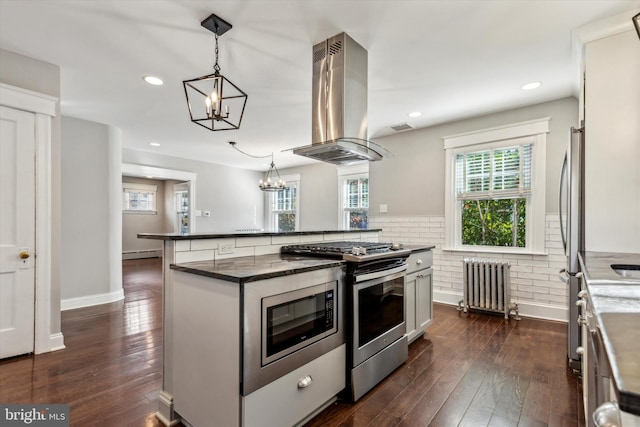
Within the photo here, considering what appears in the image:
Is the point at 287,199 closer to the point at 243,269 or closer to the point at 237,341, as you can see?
the point at 243,269

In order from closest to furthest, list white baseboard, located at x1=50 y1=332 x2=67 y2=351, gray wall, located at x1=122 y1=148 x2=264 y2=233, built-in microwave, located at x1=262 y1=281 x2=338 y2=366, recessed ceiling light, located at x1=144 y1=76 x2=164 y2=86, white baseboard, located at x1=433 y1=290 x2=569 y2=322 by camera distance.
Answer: built-in microwave, located at x1=262 y1=281 x2=338 y2=366 → white baseboard, located at x1=50 y1=332 x2=67 y2=351 → recessed ceiling light, located at x1=144 y1=76 x2=164 y2=86 → white baseboard, located at x1=433 y1=290 x2=569 y2=322 → gray wall, located at x1=122 y1=148 x2=264 y2=233

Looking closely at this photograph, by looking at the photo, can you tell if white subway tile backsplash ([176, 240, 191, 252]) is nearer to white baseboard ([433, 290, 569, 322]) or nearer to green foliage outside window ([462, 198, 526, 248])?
green foliage outside window ([462, 198, 526, 248])

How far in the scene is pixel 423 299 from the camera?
3041 millimetres

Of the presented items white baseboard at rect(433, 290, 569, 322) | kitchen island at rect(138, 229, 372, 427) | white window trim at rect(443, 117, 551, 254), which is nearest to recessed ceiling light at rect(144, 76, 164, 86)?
kitchen island at rect(138, 229, 372, 427)

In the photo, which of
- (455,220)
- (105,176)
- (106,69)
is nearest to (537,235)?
(455,220)

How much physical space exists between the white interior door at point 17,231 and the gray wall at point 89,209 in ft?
4.86

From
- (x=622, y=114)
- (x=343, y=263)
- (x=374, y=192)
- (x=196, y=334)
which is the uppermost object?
(x=622, y=114)

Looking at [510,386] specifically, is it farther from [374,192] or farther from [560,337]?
[374,192]

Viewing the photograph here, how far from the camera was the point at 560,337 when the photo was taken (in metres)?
3.09

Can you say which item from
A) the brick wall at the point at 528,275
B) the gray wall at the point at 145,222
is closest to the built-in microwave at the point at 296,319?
the brick wall at the point at 528,275

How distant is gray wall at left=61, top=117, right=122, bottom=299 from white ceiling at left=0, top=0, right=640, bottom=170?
0.40 m

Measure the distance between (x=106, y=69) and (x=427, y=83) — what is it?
3110 mm

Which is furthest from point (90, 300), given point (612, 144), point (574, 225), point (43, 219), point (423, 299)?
point (612, 144)

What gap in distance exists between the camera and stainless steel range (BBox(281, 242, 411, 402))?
2.04 m
